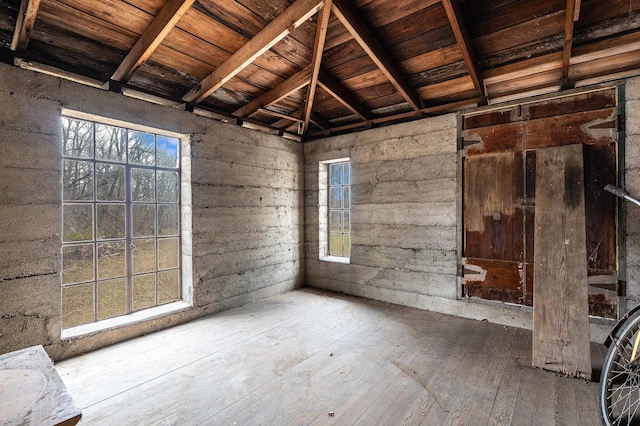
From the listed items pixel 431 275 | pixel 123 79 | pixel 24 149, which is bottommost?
pixel 431 275

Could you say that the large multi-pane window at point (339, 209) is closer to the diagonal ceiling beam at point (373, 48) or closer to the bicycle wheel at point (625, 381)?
the diagonal ceiling beam at point (373, 48)

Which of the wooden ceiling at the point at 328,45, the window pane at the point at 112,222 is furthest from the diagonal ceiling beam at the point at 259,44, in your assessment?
the window pane at the point at 112,222

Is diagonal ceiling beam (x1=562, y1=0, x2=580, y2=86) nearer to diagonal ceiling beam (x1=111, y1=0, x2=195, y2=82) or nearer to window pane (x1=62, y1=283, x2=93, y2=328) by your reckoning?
diagonal ceiling beam (x1=111, y1=0, x2=195, y2=82)

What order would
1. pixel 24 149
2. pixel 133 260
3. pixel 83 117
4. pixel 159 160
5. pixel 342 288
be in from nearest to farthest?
pixel 24 149
pixel 83 117
pixel 133 260
pixel 159 160
pixel 342 288

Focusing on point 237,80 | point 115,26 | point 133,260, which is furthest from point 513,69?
point 133,260

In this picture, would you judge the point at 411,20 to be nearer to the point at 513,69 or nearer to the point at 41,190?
the point at 513,69

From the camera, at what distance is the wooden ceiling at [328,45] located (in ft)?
7.87

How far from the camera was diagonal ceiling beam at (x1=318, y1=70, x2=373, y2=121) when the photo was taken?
11.7ft

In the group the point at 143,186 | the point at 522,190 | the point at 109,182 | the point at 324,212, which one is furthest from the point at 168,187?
the point at 522,190

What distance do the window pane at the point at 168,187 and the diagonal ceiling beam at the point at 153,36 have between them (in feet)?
3.89

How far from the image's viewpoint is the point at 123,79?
9.71 ft

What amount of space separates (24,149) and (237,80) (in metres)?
2.16

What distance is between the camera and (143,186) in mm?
3951

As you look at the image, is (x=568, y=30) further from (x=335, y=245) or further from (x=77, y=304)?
(x=77, y=304)
